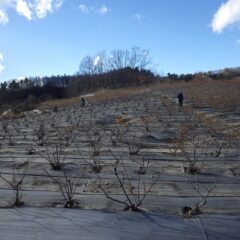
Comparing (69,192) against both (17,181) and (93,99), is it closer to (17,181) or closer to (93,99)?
(17,181)

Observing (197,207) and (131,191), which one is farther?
(131,191)

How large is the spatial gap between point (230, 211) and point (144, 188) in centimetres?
82

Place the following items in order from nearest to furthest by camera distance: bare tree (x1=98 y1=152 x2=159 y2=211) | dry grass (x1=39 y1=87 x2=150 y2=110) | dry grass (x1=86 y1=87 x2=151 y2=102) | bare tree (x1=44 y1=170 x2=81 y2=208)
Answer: bare tree (x1=98 y1=152 x2=159 y2=211) → bare tree (x1=44 y1=170 x2=81 y2=208) → dry grass (x1=39 y1=87 x2=150 y2=110) → dry grass (x1=86 y1=87 x2=151 y2=102)

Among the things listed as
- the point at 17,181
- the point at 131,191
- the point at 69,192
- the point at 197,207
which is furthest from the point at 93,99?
the point at 197,207

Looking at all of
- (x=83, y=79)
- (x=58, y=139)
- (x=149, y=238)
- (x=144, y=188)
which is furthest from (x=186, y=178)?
(x=83, y=79)

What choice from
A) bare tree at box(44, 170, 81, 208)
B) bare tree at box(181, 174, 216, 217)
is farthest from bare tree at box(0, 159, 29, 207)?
bare tree at box(181, 174, 216, 217)

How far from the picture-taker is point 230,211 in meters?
Answer: 3.49

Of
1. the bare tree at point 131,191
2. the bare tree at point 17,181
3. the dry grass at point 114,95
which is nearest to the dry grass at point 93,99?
the dry grass at point 114,95

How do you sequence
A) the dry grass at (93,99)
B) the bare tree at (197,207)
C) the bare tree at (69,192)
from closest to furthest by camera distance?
1. the bare tree at (197,207)
2. the bare tree at (69,192)
3. the dry grass at (93,99)

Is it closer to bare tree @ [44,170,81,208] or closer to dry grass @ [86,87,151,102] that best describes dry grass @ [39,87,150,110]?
dry grass @ [86,87,151,102]

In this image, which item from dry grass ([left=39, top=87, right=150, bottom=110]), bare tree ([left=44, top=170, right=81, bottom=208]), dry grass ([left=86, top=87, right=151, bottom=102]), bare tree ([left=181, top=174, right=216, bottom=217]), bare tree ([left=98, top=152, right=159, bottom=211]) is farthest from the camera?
dry grass ([left=86, top=87, right=151, bottom=102])

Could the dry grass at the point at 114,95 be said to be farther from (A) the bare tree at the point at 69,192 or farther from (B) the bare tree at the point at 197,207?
(B) the bare tree at the point at 197,207

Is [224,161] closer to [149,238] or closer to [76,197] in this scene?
[76,197]

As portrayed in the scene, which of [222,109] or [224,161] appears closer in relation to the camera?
[224,161]
